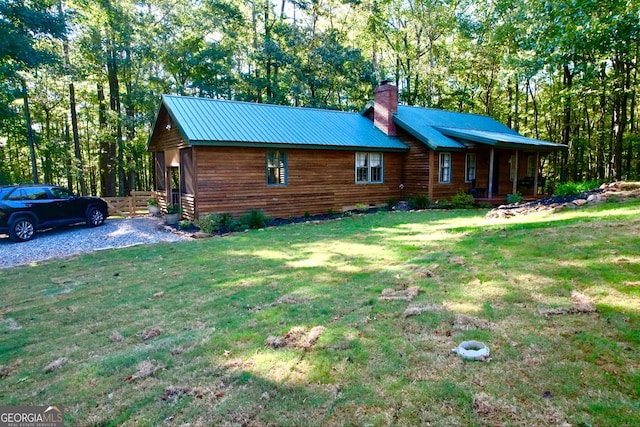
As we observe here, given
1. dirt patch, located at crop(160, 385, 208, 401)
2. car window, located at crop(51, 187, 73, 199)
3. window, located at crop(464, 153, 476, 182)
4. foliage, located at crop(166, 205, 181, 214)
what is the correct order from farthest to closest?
window, located at crop(464, 153, 476, 182)
foliage, located at crop(166, 205, 181, 214)
car window, located at crop(51, 187, 73, 199)
dirt patch, located at crop(160, 385, 208, 401)

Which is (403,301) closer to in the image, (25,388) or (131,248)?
(25,388)

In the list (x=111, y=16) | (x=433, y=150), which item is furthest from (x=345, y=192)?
(x=111, y=16)

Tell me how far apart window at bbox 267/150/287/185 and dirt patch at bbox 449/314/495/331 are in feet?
34.9

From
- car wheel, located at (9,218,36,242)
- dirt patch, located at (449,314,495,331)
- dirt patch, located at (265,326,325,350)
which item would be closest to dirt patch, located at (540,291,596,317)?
dirt patch, located at (449,314,495,331)

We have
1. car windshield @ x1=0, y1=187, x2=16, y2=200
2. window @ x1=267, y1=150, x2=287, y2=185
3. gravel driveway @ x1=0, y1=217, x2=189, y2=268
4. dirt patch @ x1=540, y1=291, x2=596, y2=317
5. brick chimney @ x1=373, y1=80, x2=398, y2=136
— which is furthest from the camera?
brick chimney @ x1=373, y1=80, x2=398, y2=136

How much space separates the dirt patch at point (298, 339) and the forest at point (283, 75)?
18.7 metres

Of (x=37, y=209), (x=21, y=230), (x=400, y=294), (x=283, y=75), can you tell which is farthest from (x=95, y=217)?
(x=283, y=75)

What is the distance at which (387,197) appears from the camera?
55.7ft

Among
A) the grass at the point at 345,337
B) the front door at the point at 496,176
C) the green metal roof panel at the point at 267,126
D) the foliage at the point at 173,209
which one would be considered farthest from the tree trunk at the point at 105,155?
the front door at the point at 496,176

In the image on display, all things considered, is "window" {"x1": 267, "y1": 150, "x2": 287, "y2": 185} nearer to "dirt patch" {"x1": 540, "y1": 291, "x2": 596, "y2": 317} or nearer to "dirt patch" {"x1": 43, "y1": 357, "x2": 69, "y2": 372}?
"dirt patch" {"x1": 43, "y1": 357, "x2": 69, "y2": 372}

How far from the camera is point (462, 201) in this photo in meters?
15.9

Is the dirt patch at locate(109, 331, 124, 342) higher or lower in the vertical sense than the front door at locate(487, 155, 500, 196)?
lower

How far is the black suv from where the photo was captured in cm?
1067

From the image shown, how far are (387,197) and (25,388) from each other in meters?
15.0
